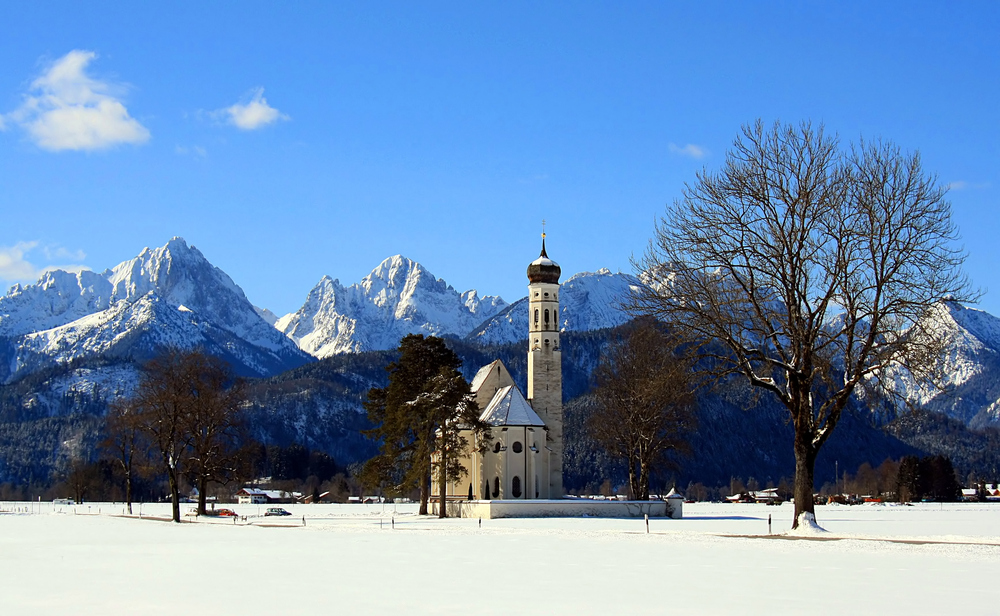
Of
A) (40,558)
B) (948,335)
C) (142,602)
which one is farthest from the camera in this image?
(948,335)

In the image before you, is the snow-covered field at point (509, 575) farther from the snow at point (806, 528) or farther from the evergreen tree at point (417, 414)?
the evergreen tree at point (417, 414)

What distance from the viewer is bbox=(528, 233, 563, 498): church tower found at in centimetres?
8594

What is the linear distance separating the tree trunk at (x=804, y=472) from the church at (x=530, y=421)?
121 ft

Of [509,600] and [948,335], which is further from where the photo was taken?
[948,335]

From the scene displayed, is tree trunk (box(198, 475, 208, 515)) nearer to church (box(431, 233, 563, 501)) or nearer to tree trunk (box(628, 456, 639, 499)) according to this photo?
church (box(431, 233, 563, 501))

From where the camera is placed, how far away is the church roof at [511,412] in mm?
82312

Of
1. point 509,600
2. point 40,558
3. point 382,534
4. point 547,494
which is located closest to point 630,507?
point 547,494

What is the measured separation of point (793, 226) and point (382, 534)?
22915 millimetres

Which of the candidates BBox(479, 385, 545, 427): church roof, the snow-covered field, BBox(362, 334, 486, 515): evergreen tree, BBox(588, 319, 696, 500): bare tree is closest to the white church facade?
BBox(479, 385, 545, 427): church roof

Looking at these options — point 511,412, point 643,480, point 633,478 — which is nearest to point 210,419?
point 511,412

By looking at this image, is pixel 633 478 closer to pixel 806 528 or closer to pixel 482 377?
pixel 482 377

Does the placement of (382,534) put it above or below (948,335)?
below

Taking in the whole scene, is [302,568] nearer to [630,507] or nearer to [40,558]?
[40,558]

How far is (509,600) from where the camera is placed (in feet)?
76.3
